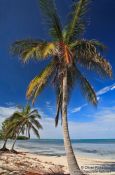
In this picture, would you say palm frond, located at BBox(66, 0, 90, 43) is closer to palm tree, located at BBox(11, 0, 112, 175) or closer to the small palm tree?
palm tree, located at BBox(11, 0, 112, 175)

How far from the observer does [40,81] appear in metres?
14.1

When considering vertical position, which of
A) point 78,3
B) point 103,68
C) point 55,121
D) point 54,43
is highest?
point 78,3

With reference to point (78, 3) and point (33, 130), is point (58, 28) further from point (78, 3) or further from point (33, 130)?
point (33, 130)

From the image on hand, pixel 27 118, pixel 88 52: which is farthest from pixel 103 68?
pixel 27 118

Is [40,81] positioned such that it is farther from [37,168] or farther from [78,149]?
[78,149]

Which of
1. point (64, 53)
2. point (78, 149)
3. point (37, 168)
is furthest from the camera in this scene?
point (78, 149)

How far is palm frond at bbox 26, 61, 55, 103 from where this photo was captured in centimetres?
1417

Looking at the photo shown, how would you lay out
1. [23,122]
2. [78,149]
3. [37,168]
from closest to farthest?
[37,168] → [23,122] → [78,149]

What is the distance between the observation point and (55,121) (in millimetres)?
15219

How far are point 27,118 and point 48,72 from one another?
23.8m

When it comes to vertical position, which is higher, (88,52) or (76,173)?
(88,52)

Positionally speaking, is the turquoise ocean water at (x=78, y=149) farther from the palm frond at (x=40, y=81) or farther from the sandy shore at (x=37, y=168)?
the palm frond at (x=40, y=81)

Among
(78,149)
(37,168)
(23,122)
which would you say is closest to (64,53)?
(37,168)

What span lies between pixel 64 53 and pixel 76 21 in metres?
2.02
